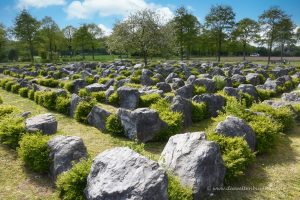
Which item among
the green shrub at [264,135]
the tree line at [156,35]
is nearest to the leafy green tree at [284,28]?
the tree line at [156,35]

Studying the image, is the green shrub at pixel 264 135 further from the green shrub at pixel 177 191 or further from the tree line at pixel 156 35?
the tree line at pixel 156 35

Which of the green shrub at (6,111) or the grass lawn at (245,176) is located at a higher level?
the green shrub at (6,111)

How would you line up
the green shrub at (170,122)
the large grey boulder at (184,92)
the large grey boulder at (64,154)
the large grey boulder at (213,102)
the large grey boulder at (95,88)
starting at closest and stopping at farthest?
1. the large grey boulder at (64,154)
2. the green shrub at (170,122)
3. the large grey boulder at (213,102)
4. the large grey boulder at (184,92)
5. the large grey boulder at (95,88)

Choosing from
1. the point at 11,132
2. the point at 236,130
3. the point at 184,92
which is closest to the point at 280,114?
the point at 236,130

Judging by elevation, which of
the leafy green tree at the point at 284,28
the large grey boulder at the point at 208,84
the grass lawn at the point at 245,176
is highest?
the leafy green tree at the point at 284,28

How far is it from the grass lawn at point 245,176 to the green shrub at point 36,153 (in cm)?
28

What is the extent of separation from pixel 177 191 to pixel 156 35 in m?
38.8

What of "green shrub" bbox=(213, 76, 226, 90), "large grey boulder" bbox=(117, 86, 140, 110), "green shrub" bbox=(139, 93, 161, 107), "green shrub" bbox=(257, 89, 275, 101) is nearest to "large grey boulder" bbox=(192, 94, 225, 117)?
"green shrub" bbox=(139, 93, 161, 107)

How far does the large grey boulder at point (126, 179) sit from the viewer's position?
5.64 meters

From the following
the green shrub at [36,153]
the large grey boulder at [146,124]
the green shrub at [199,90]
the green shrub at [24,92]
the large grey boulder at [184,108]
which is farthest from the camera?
the green shrub at [24,92]

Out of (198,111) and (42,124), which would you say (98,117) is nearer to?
(42,124)

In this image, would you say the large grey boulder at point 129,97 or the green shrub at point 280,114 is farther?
the large grey boulder at point 129,97

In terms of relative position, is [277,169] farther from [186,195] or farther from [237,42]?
[237,42]

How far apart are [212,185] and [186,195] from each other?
3.47ft
